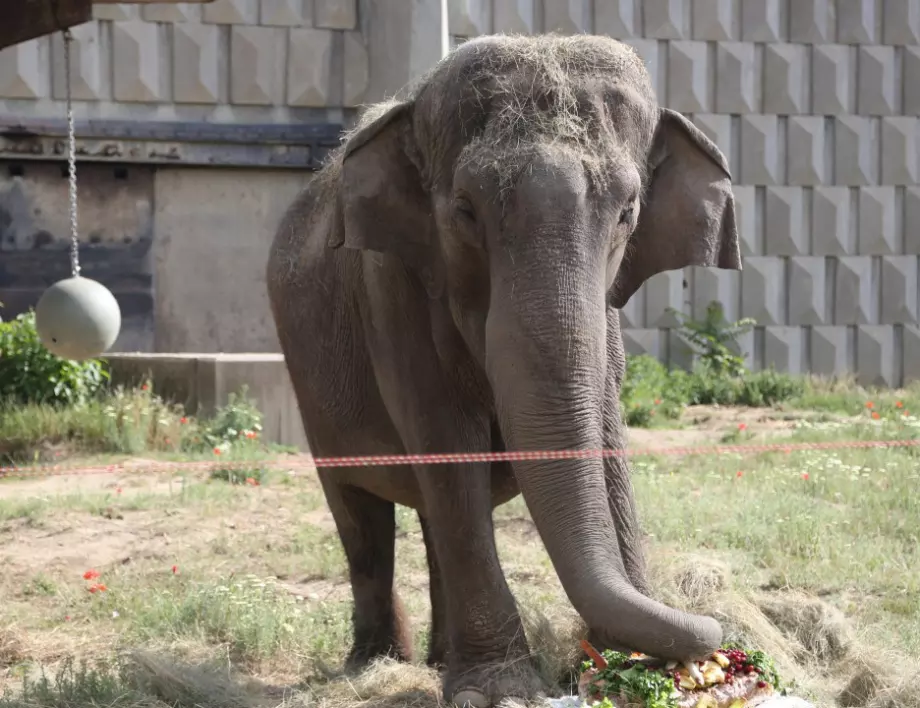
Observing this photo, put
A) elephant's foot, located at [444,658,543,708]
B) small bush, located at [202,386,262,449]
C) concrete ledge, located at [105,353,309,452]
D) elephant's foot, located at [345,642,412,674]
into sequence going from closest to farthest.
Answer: elephant's foot, located at [444,658,543,708] < elephant's foot, located at [345,642,412,674] < small bush, located at [202,386,262,449] < concrete ledge, located at [105,353,309,452]

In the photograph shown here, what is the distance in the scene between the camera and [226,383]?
11977mm

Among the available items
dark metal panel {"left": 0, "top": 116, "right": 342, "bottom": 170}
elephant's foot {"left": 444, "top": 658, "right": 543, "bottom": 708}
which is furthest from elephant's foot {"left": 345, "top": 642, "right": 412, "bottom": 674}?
dark metal panel {"left": 0, "top": 116, "right": 342, "bottom": 170}

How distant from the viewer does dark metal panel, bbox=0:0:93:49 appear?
544 cm

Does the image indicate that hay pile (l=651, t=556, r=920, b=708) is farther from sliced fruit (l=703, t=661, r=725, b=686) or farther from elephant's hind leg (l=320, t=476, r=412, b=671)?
elephant's hind leg (l=320, t=476, r=412, b=671)

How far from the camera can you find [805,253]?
52.9 feet

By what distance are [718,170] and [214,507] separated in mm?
5404

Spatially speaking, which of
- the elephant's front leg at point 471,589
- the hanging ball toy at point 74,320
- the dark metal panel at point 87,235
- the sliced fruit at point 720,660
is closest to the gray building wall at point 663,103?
the dark metal panel at point 87,235

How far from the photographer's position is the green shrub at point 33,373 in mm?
11852

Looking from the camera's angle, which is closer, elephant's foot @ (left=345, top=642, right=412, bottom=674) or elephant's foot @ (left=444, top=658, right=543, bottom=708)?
elephant's foot @ (left=444, top=658, right=543, bottom=708)

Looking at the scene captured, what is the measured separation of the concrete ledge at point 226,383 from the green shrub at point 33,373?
22.3 inches

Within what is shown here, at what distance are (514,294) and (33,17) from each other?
2655 millimetres

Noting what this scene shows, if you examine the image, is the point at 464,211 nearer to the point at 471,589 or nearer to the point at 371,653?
the point at 471,589

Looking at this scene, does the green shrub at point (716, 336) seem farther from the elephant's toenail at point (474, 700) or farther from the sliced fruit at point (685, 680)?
the sliced fruit at point (685, 680)

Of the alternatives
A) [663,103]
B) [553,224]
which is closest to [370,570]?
[553,224]
